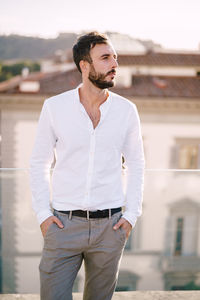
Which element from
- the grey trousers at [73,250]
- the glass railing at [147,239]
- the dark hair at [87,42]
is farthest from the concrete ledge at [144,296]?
the dark hair at [87,42]

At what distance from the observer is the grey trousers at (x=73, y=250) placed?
1.44 metres

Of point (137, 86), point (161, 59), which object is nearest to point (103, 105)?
point (137, 86)

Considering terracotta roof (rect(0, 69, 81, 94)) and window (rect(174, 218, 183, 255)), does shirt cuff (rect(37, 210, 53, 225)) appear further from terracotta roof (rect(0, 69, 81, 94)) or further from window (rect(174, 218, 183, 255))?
terracotta roof (rect(0, 69, 81, 94))

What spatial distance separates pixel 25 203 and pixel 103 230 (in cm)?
137

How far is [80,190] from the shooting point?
1450mm

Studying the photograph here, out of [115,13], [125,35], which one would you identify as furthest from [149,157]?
[115,13]

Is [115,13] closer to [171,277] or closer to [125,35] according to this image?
[125,35]

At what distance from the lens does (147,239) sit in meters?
2.66

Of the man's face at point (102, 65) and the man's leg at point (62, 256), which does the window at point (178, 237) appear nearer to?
the man's leg at point (62, 256)

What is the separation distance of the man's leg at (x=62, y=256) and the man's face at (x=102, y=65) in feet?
1.91

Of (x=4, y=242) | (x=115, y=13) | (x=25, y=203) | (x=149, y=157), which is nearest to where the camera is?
(x=4, y=242)

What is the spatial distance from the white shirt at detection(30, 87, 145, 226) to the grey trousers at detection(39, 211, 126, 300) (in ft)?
0.22

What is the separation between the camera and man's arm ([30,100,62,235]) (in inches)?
57.5

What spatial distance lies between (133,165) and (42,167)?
405 mm
